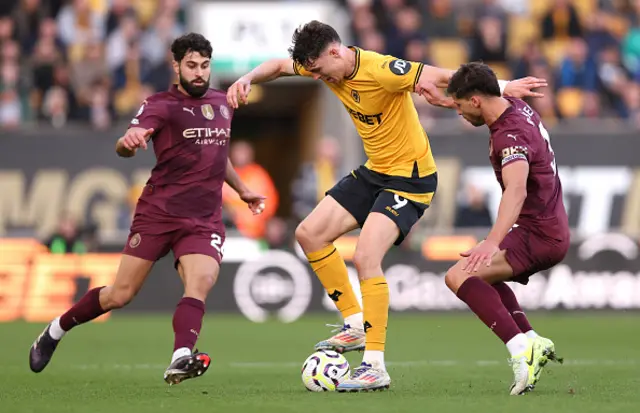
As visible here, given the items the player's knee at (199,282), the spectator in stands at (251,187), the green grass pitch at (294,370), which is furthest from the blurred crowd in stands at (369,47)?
the player's knee at (199,282)

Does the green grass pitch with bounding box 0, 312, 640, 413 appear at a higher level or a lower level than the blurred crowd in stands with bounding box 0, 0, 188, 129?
lower

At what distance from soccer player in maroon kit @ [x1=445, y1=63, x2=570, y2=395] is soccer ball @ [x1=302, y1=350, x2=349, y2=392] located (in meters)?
0.94

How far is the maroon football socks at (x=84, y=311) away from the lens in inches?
354

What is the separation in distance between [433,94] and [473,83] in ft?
0.88

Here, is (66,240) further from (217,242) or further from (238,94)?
(238,94)

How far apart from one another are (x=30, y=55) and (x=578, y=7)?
9.65 meters

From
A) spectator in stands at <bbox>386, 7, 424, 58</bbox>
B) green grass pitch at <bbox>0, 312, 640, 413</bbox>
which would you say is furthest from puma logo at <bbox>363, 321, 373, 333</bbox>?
spectator in stands at <bbox>386, 7, 424, 58</bbox>

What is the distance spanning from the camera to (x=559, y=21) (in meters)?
21.0

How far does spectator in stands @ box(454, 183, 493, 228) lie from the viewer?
17.6 meters

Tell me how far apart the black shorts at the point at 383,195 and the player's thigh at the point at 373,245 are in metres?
0.11

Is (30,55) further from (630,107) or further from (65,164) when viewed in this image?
(630,107)

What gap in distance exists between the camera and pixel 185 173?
28.8ft

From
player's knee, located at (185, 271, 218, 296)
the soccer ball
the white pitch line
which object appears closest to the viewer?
the soccer ball

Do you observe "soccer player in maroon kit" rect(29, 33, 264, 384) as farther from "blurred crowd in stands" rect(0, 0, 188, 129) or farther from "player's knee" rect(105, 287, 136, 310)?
"blurred crowd in stands" rect(0, 0, 188, 129)
